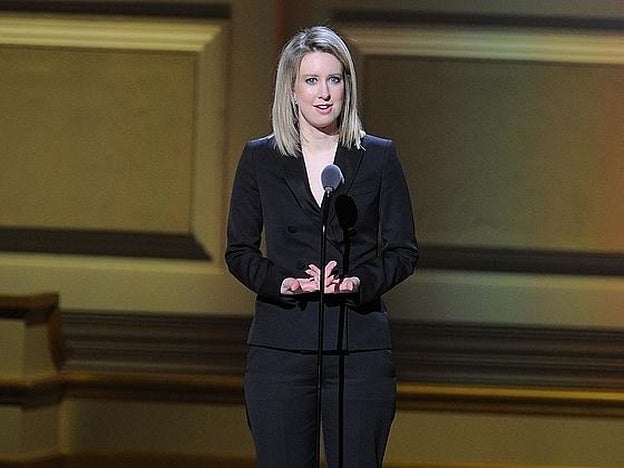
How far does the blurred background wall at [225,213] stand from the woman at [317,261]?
1477mm

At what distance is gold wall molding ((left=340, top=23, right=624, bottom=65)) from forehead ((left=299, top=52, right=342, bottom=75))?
5.00 ft

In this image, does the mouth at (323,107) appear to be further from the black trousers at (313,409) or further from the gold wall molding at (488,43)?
the gold wall molding at (488,43)

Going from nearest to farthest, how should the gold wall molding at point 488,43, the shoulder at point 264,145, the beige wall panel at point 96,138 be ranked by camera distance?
1. the shoulder at point 264,145
2. the gold wall molding at point 488,43
3. the beige wall panel at point 96,138

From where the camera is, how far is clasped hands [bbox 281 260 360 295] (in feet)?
7.79

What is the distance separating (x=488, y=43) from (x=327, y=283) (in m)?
1.82

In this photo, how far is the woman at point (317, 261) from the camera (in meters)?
2.41

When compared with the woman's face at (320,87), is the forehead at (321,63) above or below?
above

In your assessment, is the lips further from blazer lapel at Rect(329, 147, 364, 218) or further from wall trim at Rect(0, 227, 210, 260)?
wall trim at Rect(0, 227, 210, 260)

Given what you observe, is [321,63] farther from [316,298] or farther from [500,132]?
[500,132]

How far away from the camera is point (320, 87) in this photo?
97.7 inches

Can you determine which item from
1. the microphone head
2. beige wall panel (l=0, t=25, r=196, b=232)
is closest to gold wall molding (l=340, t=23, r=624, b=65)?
beige wall panel (l=0, t=25, r=196, b=232)

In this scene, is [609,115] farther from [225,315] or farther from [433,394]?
[225,315]

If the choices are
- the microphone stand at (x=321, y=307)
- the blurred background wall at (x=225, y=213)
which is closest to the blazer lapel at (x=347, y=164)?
the microphone stand at (x=321, y=307)

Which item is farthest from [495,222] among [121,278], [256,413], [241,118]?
[256,413]
